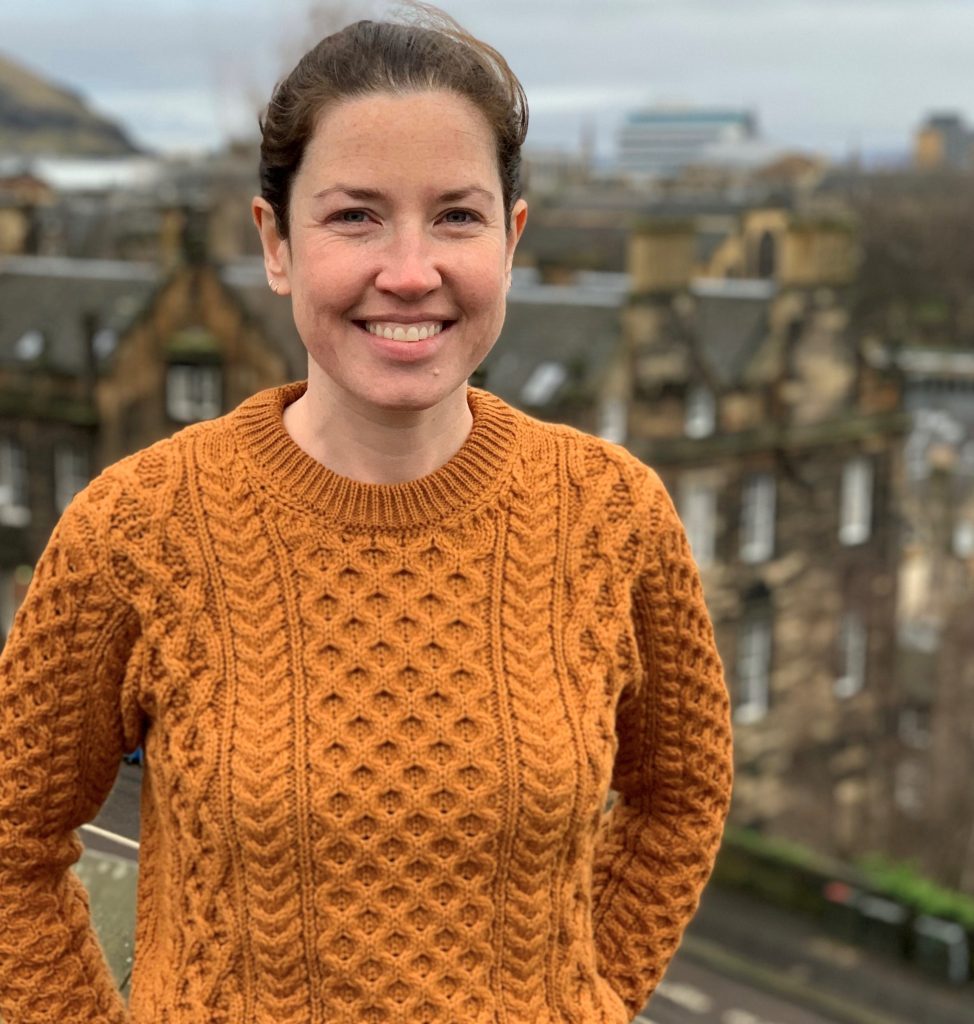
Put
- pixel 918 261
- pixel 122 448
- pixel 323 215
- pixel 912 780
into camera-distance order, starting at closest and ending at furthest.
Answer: pixel 323 215
pixel 122 448
pixel 912 780
pixel 918 261

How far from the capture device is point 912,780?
33.5 m

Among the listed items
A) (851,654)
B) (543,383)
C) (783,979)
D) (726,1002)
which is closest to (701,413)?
(543,383)

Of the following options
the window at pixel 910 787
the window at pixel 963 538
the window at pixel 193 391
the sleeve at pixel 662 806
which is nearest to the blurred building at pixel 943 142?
the window at pixel 963 538

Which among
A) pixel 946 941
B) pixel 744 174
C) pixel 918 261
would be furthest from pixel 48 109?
pixel 946 941

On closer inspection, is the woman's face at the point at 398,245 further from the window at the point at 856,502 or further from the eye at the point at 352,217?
the window at the point at 856,502

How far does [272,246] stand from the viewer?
269 centimetres

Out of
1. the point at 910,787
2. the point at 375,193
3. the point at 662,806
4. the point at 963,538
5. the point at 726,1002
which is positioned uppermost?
the point at 375,193

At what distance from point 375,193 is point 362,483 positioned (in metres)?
0.52

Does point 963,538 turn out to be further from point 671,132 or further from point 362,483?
point 671,132

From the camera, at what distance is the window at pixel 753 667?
27.3 meters

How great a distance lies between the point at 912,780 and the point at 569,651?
1284 inches

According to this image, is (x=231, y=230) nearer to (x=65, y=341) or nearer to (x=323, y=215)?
(x=65, y=341)

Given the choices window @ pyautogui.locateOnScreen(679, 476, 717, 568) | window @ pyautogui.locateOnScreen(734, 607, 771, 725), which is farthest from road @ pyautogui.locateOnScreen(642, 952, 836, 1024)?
window @ pyautogui.locateOnScreen(679, 476, 717, 568)

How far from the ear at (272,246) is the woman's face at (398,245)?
0.03 metres
